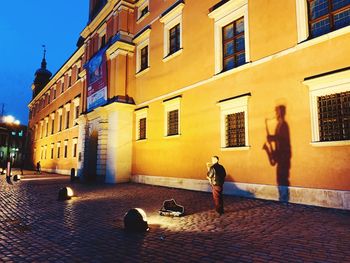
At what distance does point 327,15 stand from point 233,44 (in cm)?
411

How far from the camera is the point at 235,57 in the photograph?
1241cm

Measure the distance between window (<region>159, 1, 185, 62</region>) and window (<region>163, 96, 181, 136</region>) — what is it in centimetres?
276

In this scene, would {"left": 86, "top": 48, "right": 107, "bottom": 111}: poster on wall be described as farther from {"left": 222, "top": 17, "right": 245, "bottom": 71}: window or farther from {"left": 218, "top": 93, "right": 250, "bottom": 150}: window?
{"left": 218, "top": 93, "right": 250, "bottom": 150}: window

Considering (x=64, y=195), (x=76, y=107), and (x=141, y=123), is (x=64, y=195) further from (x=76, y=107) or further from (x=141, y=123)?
(x=76, y=107)

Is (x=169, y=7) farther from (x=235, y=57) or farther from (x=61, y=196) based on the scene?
(x=61, y=196)

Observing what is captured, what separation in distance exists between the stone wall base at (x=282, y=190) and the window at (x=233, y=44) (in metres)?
5.42

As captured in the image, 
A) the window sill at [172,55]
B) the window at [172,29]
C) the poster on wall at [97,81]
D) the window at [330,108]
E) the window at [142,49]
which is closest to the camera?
the window at [330,108]

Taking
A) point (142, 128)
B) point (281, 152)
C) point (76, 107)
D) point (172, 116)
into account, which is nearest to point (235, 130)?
point (281, 152)

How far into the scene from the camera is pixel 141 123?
1875 cm

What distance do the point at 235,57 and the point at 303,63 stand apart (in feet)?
11.5

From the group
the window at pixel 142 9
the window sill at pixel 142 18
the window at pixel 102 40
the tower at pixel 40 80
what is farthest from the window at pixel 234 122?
the tower at pixel 40 80

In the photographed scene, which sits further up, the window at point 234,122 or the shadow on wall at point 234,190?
A: the window at point 234,122

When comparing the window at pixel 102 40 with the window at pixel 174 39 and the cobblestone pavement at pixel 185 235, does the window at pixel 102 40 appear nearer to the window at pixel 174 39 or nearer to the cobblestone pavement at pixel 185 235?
the window at pixel 174 39

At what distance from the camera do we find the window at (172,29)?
51.3ft
